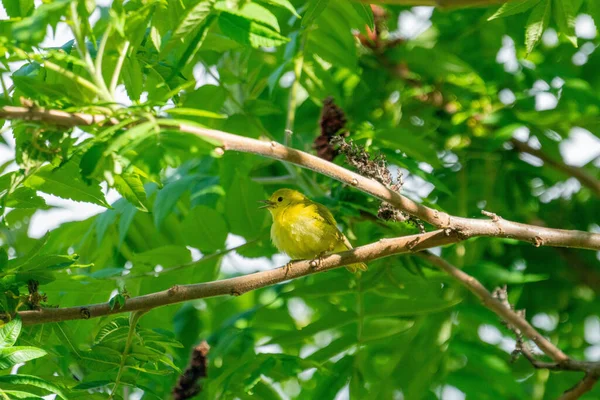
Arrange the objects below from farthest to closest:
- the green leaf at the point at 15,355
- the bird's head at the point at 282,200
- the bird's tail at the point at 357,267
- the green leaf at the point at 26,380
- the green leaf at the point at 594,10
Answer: the bird's head at the point at 282,200 < the bird's tail at the point at 357,267 < the green leaf at the point at 594,10 < the green leaf at the point at 26,380 < the green leaf at the point at 15,355

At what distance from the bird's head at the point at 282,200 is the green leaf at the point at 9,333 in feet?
7.66

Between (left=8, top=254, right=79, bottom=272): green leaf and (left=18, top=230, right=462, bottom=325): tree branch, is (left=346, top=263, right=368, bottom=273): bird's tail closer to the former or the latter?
(left=18, top=230, right=462, bottom=325): tree branch

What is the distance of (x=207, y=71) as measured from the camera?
17.3 ft

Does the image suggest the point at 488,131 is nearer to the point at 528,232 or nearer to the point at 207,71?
the point at 207,71

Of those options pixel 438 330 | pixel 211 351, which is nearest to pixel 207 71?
pixel 211 351

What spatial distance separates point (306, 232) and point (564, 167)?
1890 millimetres

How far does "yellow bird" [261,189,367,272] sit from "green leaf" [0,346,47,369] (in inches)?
84.2

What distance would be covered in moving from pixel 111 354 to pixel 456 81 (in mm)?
3209

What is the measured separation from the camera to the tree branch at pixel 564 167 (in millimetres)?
5586

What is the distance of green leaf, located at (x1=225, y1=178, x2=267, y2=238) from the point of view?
5.17 m

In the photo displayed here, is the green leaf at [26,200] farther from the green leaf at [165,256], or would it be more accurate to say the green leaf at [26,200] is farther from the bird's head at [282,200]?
the bird's head at [282,200]

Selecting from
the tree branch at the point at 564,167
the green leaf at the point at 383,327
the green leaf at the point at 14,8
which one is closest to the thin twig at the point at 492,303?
the green leaf at the point at 383,327

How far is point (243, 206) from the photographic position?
205 inches

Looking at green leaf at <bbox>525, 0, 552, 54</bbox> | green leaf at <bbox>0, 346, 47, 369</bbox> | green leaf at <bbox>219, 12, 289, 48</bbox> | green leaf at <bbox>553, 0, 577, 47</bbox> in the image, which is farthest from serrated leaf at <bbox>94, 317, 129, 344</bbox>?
green leaf at <bbox>553, 0, 577, 47</bbox>
